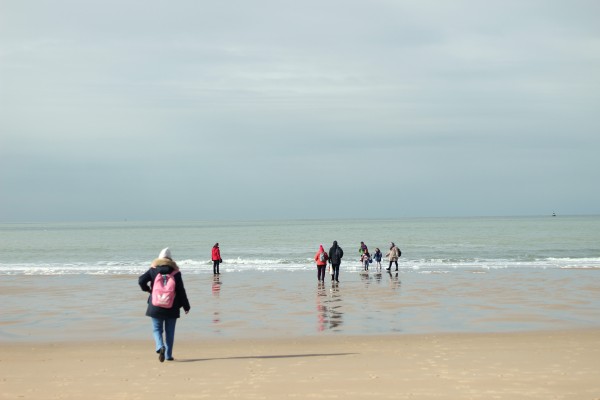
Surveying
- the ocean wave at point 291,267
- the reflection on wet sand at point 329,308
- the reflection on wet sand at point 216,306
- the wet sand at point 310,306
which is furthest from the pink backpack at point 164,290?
the ocean wave at point 291,267

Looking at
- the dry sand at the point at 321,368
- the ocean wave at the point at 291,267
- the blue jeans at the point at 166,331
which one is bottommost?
the ocean wave at the point at 291,267

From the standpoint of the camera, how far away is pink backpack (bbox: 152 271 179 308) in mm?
10461

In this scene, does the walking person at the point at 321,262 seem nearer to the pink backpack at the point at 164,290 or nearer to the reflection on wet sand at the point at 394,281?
the reflection on wet sand at the point at 394,281

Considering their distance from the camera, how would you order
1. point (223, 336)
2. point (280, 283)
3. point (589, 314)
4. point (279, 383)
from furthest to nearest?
point (280, 283), point (589, 314), point (223, 336), point (279, 383)

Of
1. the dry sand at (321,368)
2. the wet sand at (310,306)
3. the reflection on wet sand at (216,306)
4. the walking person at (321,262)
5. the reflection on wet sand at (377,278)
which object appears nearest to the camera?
the dry sand at (321,368)

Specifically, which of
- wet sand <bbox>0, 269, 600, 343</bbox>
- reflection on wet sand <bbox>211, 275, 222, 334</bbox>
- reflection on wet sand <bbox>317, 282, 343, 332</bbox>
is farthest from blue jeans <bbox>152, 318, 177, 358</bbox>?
reflection on wet sand <bbox>317, 282, 343, 332</bbox>

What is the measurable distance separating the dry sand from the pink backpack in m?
1.02

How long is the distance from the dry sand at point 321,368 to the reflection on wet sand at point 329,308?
202cm

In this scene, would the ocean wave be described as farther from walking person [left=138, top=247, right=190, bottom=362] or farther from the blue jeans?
walking person [left=138, top=247, right=190, bottom=362]

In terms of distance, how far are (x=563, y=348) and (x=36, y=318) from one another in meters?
12.8

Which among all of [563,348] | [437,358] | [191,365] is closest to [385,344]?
[437,358]

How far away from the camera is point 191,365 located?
1054 cm

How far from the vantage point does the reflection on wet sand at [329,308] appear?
611 inches

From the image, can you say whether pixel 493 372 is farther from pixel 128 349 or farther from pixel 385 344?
pixel 128 349
